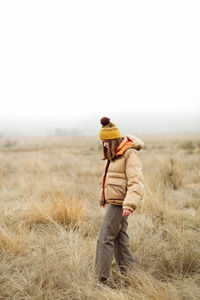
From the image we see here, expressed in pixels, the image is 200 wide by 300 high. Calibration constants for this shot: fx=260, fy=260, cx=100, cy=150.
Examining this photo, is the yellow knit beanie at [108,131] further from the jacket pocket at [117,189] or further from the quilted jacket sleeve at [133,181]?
the jacket pocket at [117,189]

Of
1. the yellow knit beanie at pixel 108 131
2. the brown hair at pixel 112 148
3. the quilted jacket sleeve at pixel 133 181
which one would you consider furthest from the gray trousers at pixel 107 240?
the yellow knit beanie at pixel 108 131

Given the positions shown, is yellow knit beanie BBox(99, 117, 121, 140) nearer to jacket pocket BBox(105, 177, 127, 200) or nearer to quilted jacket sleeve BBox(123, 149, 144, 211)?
quilted jacket sleeve BBox(123, 149, 144, 211)

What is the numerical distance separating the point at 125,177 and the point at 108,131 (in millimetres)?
417

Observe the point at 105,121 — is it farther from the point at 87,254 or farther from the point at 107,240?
the point at 87,254

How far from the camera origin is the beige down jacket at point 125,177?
6.71 feet

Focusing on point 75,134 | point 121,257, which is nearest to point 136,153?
point 121,257

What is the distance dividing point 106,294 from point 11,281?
842mm

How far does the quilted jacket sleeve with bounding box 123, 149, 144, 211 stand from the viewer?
1983 mm

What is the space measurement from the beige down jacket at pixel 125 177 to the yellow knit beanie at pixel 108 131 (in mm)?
96

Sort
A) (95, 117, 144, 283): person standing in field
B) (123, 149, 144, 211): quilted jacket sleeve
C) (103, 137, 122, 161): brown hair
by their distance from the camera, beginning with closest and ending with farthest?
1. (123, 149, 144, 211): quilted jacket sleeve
2. (95, 117, 144, 283): person standing in field
3. (103, 137, 122, 161): brown hair

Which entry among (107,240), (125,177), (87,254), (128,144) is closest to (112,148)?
(128,144)

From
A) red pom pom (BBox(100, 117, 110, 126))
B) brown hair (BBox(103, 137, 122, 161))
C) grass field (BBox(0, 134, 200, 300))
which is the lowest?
grass field (BBox(0, 134, 200, 300))

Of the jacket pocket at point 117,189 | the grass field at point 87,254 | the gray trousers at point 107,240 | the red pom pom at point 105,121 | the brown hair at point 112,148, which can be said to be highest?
the red pom pom at point 105,121

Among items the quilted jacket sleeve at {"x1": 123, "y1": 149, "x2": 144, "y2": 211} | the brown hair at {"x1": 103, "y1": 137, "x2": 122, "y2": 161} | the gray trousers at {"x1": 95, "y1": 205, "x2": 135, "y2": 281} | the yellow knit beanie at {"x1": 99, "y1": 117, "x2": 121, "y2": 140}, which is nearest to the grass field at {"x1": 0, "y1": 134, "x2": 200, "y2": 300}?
the gray trousers at {"x1": 95, "y1": 205, "x2": 135, "y2": 281}
